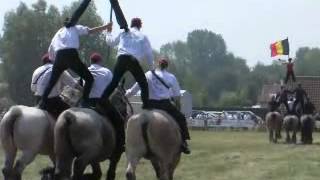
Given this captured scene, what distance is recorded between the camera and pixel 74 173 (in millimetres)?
13633

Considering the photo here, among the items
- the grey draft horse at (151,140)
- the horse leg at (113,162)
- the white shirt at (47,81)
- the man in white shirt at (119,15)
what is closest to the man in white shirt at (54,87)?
the white shirt at (47,81)

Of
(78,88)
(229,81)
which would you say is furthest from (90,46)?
(78,88)

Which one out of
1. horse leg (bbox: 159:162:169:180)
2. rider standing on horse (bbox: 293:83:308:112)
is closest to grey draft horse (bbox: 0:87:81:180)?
horse leg (bbox: 159:162:169:180)

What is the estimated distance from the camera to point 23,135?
14.2 meters

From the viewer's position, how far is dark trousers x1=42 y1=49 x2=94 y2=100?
14500 mm

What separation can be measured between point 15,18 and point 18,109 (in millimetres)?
75897

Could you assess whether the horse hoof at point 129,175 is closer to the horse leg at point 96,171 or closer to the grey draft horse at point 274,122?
the horse leg at point 96,171

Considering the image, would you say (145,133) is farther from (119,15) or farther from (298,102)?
(298,102)

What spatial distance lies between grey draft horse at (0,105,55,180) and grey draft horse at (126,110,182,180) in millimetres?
1556

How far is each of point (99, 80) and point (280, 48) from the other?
38495mm

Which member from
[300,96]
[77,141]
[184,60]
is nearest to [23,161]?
[77,141]

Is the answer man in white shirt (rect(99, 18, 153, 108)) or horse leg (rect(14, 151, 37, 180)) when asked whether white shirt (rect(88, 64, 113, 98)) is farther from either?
horse leg (rect(14, 151, 37, 180))

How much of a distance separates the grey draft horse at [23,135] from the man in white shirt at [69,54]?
25.3 inches

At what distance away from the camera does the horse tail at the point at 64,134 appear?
13383 mm
